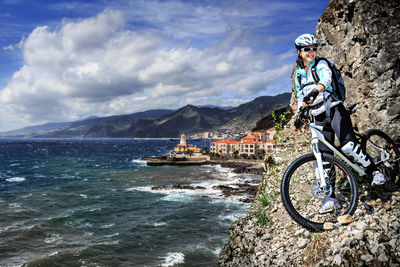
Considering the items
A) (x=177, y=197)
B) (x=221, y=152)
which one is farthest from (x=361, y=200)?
(x=221, y=152)

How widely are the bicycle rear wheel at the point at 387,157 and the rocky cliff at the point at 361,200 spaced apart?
0.36 metres

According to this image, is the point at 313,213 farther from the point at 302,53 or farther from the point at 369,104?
the point at 302,53

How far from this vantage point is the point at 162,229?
2303 centimetres

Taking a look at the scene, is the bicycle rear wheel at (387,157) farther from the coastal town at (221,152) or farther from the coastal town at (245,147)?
the coastal town at (245,147)

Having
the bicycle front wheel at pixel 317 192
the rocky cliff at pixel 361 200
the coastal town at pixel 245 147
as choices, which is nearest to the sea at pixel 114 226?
the rocky cliff at pixel 361 200

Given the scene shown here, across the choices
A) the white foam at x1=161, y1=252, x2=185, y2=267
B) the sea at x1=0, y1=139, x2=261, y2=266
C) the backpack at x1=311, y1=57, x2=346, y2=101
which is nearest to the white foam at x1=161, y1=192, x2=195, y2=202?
the sea at x1=0, y1=139, x2=261, y2=266

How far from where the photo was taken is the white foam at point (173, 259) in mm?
16045

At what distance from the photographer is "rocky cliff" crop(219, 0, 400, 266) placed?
5262 millimetres

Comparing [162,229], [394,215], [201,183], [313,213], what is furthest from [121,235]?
[201,183]

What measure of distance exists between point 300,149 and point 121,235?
17.2 m

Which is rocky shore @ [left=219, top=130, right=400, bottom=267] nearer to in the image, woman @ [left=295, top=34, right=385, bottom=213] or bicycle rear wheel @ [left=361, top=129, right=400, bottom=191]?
bicycle rear wheel @ [left=361, top=129, right=400, bottom=191]

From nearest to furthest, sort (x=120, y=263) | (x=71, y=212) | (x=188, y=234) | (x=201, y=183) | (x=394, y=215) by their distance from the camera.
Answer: (x=394, y=215) < (x=120, y=263) < (x=188, y=234) < (x=71, y=212) < (x=201, y=183)

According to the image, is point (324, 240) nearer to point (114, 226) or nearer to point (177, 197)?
point (114, 226)

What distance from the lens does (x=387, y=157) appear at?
626 cm
